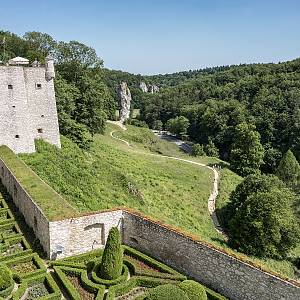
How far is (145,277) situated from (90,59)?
114 ft

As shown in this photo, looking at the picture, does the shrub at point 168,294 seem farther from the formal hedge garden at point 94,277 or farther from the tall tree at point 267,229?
the tall tree at point 267,229

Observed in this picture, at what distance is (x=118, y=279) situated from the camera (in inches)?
600

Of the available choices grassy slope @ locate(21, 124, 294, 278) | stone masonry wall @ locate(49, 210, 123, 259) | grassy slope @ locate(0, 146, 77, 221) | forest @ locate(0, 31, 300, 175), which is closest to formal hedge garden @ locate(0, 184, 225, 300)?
stone masonry wall @ locate(49, 210, 123, 259)

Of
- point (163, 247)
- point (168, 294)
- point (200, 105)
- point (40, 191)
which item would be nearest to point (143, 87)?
point (200, 105)

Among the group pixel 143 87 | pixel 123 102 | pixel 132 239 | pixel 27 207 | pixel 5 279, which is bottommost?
pixel 132 239

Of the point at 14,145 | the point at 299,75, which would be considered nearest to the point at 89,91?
the point at 14,145

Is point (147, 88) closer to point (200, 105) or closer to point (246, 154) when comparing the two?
point (200, 105)

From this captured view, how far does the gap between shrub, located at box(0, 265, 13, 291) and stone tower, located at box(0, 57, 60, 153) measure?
618 inches

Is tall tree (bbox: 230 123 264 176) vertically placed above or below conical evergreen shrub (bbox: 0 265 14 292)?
below

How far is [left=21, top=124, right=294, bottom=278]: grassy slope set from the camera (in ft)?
89.2

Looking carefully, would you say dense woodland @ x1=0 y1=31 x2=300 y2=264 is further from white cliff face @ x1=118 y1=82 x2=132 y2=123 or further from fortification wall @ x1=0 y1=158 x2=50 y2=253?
fortification wall @ x1=0 y1=158 x2=50 y2=253

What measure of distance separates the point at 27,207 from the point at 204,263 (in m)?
10.2

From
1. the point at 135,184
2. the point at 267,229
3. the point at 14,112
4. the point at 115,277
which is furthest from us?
the point at 135,184

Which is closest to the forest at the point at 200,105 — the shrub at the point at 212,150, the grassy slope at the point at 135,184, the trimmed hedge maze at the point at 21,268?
the shrub at the point at 212,150
